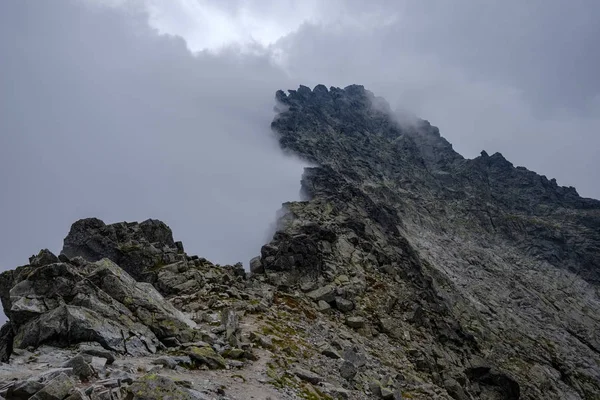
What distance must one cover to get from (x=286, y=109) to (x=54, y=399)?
5277 inches

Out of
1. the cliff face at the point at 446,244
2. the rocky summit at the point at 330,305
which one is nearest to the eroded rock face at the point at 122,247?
the rocky summit at the point at 330,305

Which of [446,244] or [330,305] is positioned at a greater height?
[446,244]

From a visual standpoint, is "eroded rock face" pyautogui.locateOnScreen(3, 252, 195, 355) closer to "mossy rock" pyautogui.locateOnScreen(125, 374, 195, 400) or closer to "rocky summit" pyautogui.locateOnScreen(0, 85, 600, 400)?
"rocky summit" pyautogui.locateOnScreen(0, 85, 600, 400)

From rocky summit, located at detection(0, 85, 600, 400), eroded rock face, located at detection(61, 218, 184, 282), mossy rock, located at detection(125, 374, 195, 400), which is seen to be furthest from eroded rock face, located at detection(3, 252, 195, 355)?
Answer: eroded rock face, located at detection(61, 218, 184, 282)

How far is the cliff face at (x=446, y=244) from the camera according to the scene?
158ft

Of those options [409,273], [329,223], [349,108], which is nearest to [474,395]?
[409,273]

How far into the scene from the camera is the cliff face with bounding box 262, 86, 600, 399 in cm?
4806

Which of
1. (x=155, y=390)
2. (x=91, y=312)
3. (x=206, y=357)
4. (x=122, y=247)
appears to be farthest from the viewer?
(x=122, y=247)

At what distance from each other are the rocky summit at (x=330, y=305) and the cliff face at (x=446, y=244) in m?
0.41

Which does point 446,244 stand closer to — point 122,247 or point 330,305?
point 330,305

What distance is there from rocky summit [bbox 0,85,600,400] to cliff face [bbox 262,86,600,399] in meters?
0.41

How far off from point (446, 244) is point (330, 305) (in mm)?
55164

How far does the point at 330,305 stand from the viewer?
41906 millimetres

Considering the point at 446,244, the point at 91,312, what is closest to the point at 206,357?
the point at 91,312
